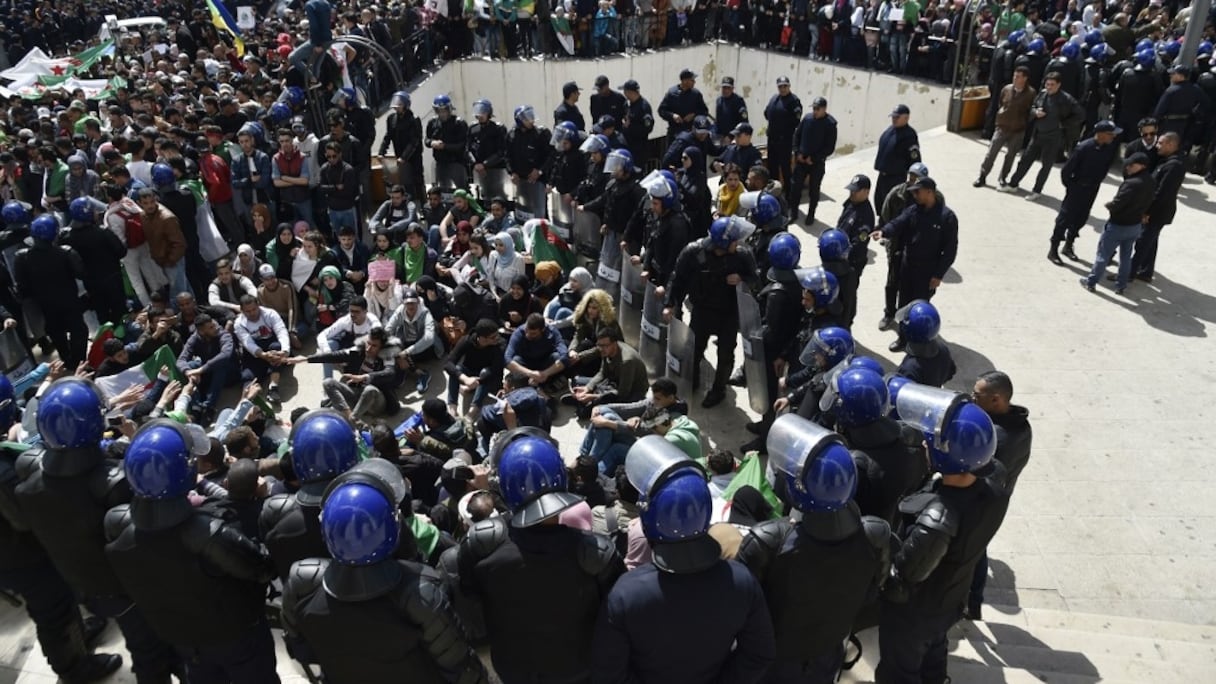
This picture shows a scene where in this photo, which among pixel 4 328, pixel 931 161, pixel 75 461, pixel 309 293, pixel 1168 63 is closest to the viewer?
pixel 75 461

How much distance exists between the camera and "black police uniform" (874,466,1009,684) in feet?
10.7

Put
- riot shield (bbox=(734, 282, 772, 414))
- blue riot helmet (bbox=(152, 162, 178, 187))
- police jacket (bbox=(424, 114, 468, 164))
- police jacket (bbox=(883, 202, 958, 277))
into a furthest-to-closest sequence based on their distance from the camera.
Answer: police jacket (bbox=(424, 114, 468, 164)), blue riot helmet (bbox=(152, 162, 178, 187)), police jacket (bbox=(883, 202, 958, 277)), riot shield (bbox=(734, 282, 772, 414))

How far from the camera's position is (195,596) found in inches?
126

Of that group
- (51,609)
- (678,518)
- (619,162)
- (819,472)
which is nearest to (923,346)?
(819,472)

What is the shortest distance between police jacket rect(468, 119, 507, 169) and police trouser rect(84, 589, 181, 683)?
713cm

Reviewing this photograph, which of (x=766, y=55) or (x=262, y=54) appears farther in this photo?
(x=766, y=55)

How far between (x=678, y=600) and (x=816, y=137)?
768cm

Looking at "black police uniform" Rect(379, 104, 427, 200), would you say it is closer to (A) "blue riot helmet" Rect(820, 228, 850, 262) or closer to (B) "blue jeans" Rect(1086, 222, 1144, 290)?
(A) "blue riot helmet" Rect(820, 228, 850, 262)

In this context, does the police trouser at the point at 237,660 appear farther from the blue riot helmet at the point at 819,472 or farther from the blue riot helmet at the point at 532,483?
the blue riot helmet at the point at 819,472

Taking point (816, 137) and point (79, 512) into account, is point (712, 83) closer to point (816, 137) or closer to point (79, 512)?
point (816, 137)

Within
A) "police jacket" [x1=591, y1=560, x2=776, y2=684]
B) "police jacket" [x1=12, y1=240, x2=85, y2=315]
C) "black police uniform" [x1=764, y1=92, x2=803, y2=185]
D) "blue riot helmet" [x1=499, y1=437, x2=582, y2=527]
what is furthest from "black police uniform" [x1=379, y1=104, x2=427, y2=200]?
"police jacket" [x1=591, y1=560, x2=776, y2=684]

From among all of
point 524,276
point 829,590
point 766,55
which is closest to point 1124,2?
point 766,55

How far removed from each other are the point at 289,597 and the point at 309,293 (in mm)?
5456

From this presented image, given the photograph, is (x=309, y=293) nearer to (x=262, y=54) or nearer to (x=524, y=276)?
(x=524, y=276)
